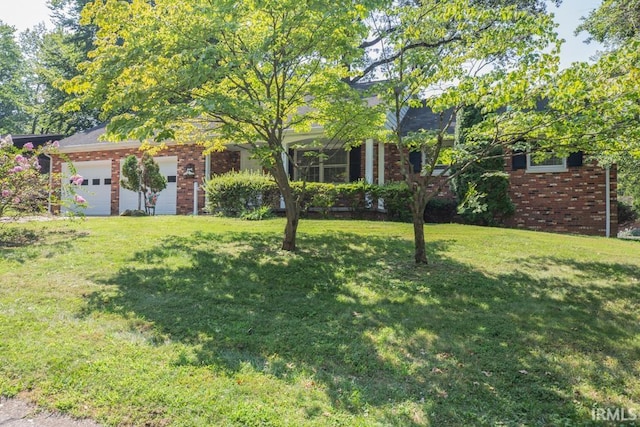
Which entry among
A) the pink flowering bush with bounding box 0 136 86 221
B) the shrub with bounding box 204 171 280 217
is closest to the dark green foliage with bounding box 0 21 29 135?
the shrub with bounding box 204 171 280 217

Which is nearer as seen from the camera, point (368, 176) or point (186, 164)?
point (368, 176)

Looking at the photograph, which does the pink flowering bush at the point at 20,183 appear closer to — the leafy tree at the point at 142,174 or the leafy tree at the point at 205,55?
the leafy tree at the point at 205,55

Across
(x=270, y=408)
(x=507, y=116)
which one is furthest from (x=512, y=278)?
(x=270, y=408)

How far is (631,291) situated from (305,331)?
14.8 feet

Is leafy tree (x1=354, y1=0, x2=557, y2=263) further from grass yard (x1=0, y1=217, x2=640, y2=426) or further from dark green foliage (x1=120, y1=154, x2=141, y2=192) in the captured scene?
dark green foliage (x1=120, y1=154, x2=141, y2=192)

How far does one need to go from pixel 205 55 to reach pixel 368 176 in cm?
820

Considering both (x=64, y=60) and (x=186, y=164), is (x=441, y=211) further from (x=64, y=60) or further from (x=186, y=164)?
(x=64, y=60)

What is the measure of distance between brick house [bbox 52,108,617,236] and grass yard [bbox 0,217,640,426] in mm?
3655

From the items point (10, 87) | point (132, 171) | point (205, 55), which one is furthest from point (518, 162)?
point (10, 87)

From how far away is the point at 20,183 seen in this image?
25.1ft

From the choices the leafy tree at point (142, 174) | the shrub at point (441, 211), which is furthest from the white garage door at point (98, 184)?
the shrub at point (441, 211)

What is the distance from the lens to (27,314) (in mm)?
4148

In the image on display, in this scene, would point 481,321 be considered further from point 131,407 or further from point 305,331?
point 131,407

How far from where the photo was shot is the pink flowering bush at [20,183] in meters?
7.50
